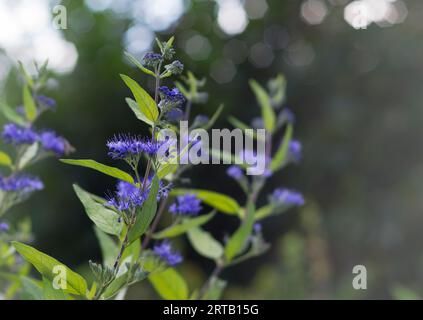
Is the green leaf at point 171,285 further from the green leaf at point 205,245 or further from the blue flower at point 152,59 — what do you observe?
the blue flower at point 152,59

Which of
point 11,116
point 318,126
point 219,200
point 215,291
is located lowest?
point 215,291

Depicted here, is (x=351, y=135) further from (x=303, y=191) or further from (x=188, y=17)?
(x=188, y=17)

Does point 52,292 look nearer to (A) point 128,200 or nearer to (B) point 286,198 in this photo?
(A) point 128,200

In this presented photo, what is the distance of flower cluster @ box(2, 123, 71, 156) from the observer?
120 cm

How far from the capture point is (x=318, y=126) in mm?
4707

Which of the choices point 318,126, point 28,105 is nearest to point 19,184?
point 28,105

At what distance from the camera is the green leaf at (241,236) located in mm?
1243

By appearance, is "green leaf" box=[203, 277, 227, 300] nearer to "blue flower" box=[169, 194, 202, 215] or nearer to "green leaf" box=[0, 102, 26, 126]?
"blue flower" box=[169, 194, 202, 215]

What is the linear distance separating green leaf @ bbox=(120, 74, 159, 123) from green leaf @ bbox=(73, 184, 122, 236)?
0.16 meters

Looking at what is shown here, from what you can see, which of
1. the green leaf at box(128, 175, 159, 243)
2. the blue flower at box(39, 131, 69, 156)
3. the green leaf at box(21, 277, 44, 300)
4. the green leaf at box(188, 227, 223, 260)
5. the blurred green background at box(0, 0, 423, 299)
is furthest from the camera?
the blurred green background at box(0, 0, 423, 299)

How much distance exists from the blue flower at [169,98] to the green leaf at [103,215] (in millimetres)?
185

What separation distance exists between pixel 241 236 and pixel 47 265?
55 centimetres

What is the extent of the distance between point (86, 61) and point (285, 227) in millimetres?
2147

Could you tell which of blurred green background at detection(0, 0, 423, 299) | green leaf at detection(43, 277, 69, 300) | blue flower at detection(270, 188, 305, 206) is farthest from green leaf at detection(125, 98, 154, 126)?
blurred green background at detection(0, 0, 423, 299)
